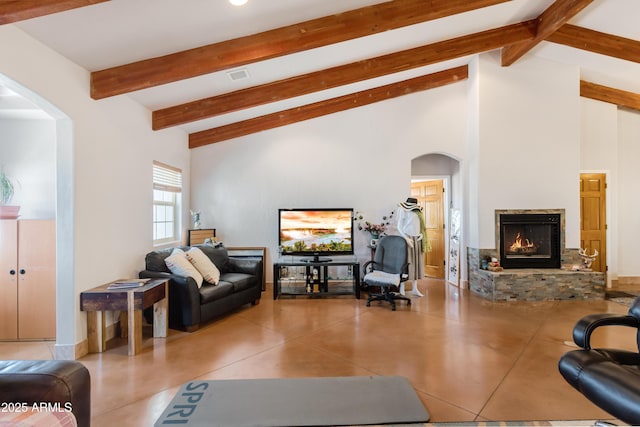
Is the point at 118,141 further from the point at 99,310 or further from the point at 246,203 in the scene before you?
the point at 246,203

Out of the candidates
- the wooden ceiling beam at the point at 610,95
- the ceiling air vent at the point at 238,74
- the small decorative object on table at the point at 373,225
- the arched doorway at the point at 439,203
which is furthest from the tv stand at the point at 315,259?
the wooden ceiling beam at the point at 610,95

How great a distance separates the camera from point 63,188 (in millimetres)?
2785

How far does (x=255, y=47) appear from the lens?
3.02m

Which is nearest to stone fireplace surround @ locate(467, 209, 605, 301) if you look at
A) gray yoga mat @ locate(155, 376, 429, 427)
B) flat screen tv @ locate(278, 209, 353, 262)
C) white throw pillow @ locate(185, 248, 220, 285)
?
flat screen tv @ locate(278, 209, 353, 262)

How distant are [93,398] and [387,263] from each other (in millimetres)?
3790

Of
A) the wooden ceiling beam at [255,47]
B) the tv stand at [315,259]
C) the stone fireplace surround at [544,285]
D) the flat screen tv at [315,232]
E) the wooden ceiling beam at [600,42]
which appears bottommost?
the stone fireplace surround at [544,285]

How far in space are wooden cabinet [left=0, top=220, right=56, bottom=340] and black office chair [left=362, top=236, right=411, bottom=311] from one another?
3771 millimetres

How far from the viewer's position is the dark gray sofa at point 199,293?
11.4 ft

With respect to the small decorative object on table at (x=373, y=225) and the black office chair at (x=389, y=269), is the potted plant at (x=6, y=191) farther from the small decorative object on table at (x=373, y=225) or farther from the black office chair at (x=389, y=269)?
the small decorative object on table at (x=373, y=225)

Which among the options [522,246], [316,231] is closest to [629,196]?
[522,246]

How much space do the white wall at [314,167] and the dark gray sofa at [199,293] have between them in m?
1.22

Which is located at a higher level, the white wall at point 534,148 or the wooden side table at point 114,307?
the white wall at point 534,148

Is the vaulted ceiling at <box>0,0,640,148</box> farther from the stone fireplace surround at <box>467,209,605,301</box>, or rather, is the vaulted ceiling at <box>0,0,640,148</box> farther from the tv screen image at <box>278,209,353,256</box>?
the stone fireplace surround at <box>467,209,605,301</box>

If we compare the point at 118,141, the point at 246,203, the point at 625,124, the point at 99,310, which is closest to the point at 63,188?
the point at 118,141
